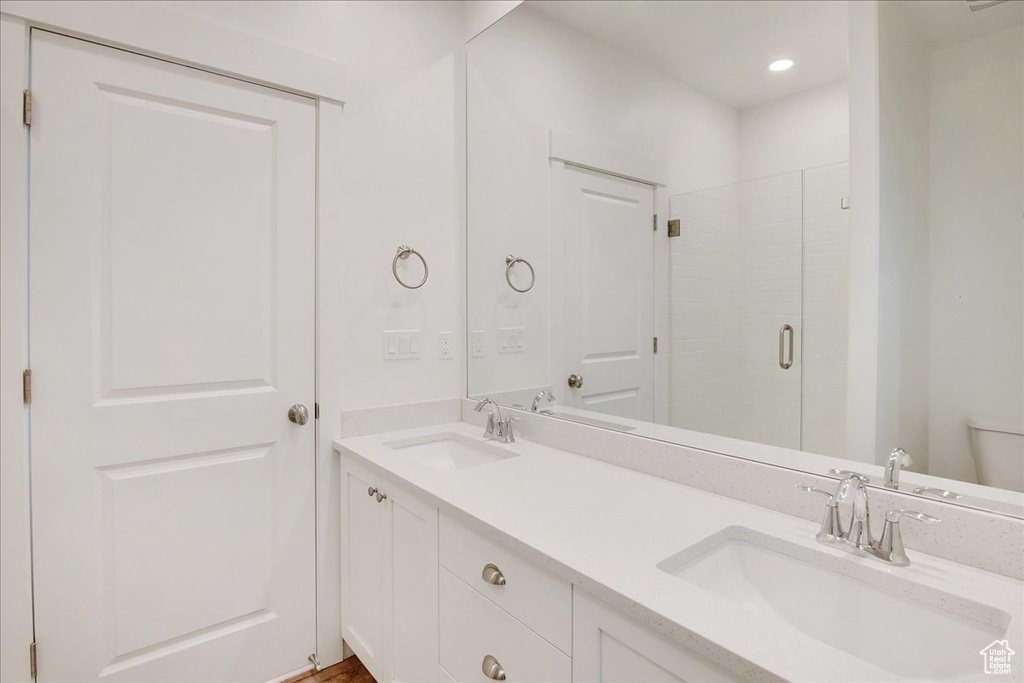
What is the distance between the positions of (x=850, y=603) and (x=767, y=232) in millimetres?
813

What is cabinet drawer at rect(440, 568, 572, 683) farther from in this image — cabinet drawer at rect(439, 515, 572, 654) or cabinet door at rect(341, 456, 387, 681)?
cabinet door at rect(341, 456, 387, 681)

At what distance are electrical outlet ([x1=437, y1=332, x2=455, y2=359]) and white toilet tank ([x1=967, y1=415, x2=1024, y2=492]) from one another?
1650 millimetres

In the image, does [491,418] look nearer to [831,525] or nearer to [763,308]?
[763,308]

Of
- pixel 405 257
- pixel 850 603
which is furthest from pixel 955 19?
pixel 405 257

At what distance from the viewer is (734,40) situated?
1380 millimetres

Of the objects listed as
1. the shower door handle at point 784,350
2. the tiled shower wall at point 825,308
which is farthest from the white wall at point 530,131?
the shower door handle at point 784,350

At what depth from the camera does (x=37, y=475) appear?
1.40 m

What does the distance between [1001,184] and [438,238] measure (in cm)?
168

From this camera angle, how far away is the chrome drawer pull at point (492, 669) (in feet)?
3.62

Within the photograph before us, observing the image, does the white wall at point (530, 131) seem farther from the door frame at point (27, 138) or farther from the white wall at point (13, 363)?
the white wall at point (13, 363)

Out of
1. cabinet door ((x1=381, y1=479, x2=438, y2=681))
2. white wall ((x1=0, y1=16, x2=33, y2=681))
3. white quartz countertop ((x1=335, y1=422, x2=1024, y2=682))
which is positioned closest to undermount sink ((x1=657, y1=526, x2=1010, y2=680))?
white quartz countertop ((x1=335, y1=422, x2=1024, y2=682))

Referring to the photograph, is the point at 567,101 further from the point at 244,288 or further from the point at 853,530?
the point at 853,530

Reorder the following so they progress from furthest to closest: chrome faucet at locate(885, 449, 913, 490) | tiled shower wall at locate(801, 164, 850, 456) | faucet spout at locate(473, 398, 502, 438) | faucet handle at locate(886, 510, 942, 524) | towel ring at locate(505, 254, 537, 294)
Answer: towel ring at locate(505, 254, 537, 294) → faucet spout at locate(473, 398, 502, 438) → tiled shower wall at locate(801, 164, 850, 456) → chrome faucet at locate(885, 449, 913, 490) → faucet handle at locate(886, 510, 942, 524)

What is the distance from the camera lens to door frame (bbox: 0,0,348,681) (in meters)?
1.34
